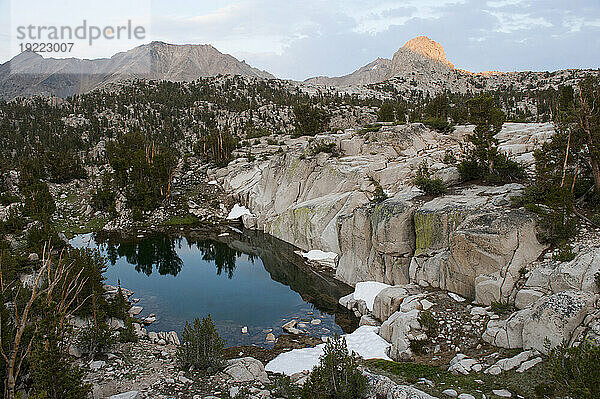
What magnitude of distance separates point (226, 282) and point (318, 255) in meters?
8.64

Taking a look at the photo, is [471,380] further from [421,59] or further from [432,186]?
[421,59]

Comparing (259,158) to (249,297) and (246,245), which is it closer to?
(246,245)

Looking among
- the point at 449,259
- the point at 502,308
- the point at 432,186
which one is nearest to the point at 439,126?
the point at 432,186

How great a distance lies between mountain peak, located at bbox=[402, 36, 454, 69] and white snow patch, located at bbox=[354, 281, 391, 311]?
148 m

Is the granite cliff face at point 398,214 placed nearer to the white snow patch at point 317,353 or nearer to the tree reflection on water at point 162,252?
the white snow patch at point 317,353

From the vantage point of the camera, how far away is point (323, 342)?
18.7 meters

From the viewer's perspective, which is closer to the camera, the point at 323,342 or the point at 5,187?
the point at 323,342

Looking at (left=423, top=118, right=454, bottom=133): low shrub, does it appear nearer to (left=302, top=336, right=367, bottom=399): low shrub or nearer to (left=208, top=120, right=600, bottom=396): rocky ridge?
(left=208, top=120, right=600, bottom=396): rocky ridge

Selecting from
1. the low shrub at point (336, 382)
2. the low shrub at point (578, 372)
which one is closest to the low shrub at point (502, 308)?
the low shrub at point (578, 372)

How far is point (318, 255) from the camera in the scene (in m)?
32.8

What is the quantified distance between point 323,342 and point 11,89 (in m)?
194

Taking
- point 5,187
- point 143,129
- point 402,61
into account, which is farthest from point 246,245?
point 402,61

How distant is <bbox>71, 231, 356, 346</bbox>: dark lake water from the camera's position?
2217 cm

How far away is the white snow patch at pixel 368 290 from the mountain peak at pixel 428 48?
487 feet
